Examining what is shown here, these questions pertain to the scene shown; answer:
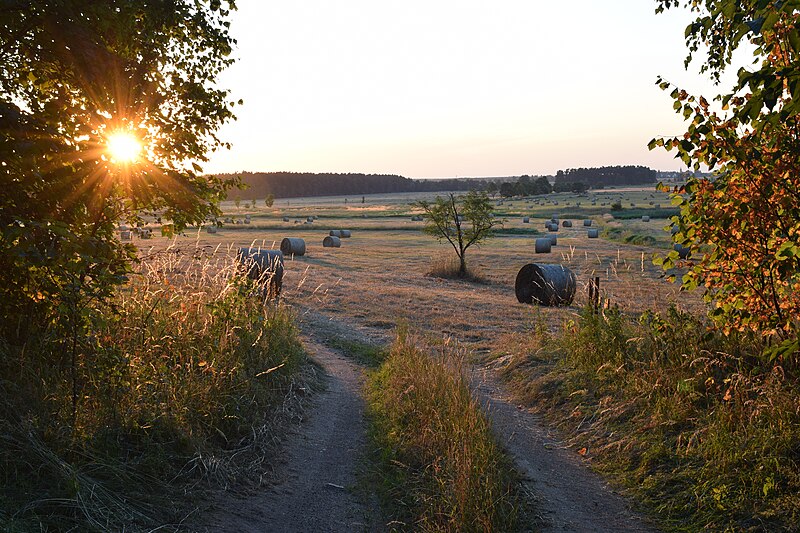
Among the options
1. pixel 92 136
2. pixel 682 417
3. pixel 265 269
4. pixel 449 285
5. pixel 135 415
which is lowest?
pixel 449 285

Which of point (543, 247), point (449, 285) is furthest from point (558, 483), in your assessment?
point (543, 247)

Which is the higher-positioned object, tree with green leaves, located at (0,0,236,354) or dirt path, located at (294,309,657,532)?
tree with green leaves, located at (0,0,236,354)

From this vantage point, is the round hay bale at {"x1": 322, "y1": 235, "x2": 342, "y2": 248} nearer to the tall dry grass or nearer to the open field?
the open field

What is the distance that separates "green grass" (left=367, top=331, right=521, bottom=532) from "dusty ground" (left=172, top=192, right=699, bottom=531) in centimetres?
29

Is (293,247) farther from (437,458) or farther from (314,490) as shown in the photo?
(437,458)

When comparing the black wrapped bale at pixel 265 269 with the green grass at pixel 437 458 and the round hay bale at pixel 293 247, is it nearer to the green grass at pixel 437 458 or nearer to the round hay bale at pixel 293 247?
the green grass at pixel 437 458

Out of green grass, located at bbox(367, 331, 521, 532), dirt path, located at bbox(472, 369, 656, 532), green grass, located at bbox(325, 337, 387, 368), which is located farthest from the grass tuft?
dirt path, located at bbox(472, 369, 656, 532)

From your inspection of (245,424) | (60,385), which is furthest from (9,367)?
(245,424)

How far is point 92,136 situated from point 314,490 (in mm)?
3847

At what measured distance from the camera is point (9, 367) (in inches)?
211

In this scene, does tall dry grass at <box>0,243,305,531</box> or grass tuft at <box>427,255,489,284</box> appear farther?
grass tuft at <box>427,255,489,284</box>

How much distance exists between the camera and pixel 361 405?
28.9ft

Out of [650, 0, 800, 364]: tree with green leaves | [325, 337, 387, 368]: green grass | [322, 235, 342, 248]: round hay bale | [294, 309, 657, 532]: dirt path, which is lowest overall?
[322, 235, 342, 248]: round hay bale

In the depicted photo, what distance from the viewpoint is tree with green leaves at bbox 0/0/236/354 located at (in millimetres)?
4867
